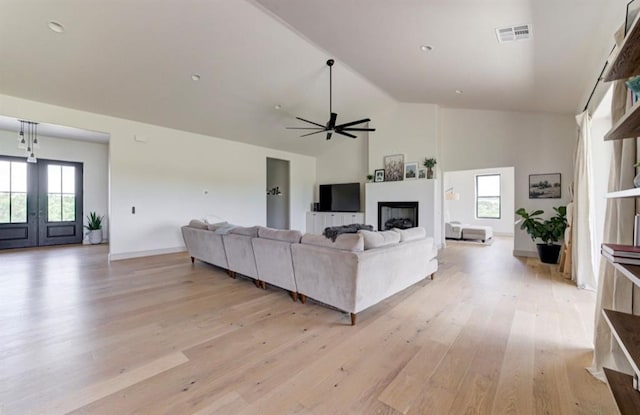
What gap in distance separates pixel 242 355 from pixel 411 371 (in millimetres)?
1255

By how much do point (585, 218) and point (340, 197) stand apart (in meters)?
5.59

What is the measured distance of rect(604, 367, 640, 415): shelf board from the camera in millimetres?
1311

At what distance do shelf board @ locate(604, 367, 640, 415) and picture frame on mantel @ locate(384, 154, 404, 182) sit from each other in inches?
231

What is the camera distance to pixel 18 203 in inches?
266

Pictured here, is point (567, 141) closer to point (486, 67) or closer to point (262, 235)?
point (486, 67)

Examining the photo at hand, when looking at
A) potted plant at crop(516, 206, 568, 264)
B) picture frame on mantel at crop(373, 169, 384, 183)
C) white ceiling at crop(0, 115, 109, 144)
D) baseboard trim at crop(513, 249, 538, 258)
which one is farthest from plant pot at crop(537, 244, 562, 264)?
white ceiling at crop(0, 115, 109, 144)

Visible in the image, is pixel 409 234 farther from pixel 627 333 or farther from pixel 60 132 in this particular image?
pixel 60 132

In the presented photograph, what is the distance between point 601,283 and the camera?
6.19ft

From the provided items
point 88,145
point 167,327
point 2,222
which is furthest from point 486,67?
point 2,222

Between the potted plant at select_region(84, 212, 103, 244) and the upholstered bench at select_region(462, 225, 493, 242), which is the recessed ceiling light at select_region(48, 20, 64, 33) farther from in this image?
the upholstered bench at select_region(462, 225, 493, 242)

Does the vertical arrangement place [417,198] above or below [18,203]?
above

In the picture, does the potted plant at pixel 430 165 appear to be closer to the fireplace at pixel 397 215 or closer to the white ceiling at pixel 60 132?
the fireplace at pixel 397 215

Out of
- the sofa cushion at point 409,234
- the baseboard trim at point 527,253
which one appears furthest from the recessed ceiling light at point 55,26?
the baseboard trim at point 527,253

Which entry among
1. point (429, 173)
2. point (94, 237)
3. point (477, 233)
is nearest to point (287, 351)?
point (429, 173)
